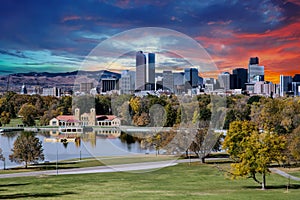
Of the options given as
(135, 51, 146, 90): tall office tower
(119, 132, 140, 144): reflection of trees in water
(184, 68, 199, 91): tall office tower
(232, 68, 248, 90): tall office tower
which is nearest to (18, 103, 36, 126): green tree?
(119, 132, 140, 144): reflection of trees in water

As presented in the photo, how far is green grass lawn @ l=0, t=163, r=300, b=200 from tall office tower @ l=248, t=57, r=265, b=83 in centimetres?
7642

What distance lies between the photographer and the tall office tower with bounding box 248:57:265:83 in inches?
3849

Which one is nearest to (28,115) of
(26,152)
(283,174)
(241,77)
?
(26,152)

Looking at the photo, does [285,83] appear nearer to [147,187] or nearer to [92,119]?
[92,119]

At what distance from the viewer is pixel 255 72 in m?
108

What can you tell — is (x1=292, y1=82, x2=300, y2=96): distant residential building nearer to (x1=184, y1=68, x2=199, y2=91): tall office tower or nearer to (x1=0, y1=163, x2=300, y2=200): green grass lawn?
(x1=184, y1=68, x2=199, y2=91): tall office tower

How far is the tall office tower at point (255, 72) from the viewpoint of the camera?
97.8 metres

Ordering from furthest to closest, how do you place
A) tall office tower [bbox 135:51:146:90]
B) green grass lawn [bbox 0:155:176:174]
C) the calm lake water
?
the calm lake water
green grass lawn [bbox 0:155:176:174]
tall office tower [bbox 135:51:146:90]

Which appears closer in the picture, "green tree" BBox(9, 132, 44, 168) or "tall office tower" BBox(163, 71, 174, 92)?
"green tree" BBox(9, 132, 44, 168)

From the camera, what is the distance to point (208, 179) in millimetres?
17156

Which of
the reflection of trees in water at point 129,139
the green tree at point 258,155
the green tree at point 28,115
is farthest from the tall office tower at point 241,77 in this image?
the green tree at point 258,155

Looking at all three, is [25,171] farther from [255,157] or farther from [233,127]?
[255,157]

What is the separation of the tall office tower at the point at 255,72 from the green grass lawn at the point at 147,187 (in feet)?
251

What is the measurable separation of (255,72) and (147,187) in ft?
316
